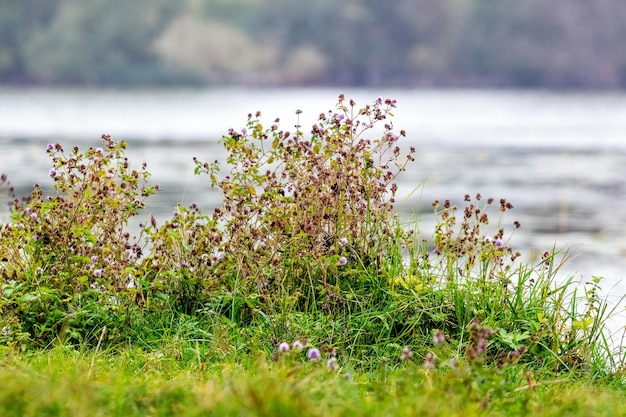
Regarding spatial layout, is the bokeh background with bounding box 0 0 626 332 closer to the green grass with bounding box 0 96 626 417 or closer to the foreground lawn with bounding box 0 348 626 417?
the green grass with bounding box 0 96 626 417

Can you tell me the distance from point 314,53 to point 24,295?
79.2 metres

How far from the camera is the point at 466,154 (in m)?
24.7

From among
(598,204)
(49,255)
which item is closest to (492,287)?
(49,255)

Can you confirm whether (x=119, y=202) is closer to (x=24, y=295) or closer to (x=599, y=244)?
(x=24, y=295)

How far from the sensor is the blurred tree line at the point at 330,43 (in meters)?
79.0

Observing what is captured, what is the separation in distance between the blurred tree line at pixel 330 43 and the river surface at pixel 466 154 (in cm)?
2754

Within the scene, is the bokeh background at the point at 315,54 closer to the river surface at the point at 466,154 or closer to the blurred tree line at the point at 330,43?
the blurred tree line at the point at 330,43

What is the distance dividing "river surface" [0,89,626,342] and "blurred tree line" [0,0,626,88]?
27.5 metres

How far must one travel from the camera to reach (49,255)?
5.73 m

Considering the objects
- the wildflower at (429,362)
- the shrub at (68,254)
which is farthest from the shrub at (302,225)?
the wildflower at (429,362)

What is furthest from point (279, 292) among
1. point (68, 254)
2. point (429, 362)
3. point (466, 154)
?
point (466, 154)

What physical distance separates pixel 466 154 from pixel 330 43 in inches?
2397

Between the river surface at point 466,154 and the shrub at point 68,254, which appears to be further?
the river surface at point 466,154

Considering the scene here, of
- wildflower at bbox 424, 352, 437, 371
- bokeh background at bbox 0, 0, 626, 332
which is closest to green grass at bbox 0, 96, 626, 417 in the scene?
wildflower at bbox 424, 352, 437, 371
